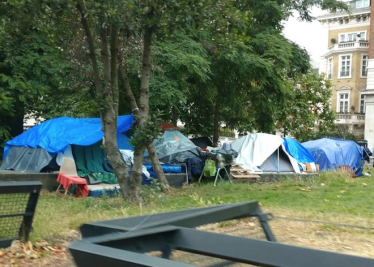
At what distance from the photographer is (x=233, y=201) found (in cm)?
1135

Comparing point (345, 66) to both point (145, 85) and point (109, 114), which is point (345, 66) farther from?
point (109, 114)

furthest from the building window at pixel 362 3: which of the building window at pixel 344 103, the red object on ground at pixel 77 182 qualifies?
the red object on ground at pixel 77 182

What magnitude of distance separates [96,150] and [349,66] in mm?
43108

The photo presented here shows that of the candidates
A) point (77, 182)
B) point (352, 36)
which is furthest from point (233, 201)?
point (352, 36)

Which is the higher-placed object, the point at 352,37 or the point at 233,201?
the point at 352,37

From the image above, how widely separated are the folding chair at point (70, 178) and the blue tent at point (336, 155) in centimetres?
1353

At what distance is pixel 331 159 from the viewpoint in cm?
2438

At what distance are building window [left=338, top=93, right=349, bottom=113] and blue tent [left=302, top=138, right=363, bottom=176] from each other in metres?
30.9

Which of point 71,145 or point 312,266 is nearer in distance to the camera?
point 312,266

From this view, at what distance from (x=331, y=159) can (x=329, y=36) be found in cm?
3725

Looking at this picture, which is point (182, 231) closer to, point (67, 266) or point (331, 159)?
point (67, 266)

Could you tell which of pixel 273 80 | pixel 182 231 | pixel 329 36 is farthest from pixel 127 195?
pixel 329 36

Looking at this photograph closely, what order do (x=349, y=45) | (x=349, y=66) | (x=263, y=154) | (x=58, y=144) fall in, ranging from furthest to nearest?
(x=349, y=66) → (x=349, y=45) → (x=263, y=154) → (x=58, y=144)

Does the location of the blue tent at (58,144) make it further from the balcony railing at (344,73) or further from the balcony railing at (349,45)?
the balcony railing at (344,73)
